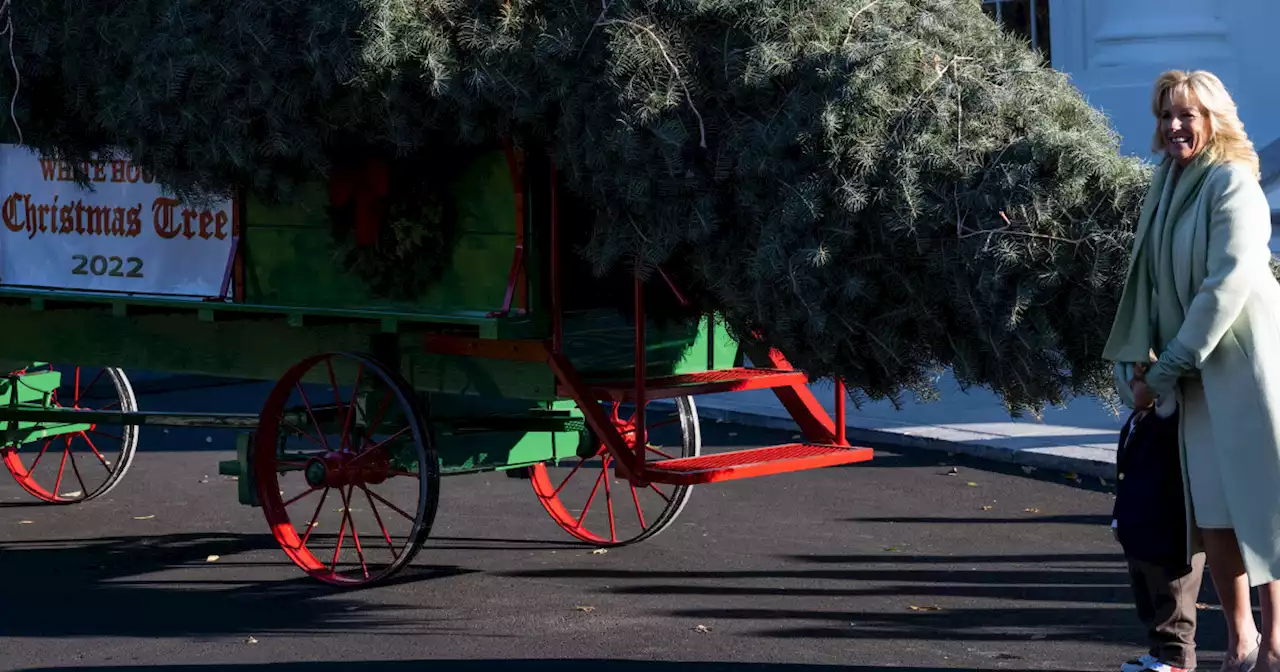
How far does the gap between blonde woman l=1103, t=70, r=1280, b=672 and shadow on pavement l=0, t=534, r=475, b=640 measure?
9.21 feet

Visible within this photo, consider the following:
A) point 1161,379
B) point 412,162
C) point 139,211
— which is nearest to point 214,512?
point 139,211

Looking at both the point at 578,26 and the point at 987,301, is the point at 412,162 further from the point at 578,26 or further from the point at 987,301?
the point at 987,301

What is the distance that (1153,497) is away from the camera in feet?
16.9

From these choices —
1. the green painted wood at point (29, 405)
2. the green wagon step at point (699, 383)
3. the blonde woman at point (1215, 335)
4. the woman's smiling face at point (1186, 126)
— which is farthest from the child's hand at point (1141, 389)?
the green painted wood at point (29, 405)

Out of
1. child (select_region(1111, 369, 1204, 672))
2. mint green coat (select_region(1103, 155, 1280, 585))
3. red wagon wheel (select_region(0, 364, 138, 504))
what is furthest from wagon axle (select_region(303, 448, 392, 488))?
mint green coat (select_region(1103, 155, 1280, 585))

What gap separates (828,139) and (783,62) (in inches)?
14.1

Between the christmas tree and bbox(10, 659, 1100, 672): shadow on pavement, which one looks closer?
the christmas tree

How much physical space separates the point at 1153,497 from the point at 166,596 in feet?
13.1

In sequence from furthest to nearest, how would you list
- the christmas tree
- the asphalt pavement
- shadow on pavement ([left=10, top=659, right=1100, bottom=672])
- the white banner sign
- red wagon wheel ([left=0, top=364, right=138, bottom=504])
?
red wagon wheel ([left=0, top=364, right=138, bottom=504]), the white banner sign, the asphalt pavement, shadow on pavement ([left=10, top=659, right=1100, bottom=672]), the christmas tree

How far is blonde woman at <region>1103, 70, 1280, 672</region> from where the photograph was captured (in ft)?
16.4

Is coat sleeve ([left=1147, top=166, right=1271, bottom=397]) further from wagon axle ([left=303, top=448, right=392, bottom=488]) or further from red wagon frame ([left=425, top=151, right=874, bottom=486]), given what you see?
wagon axle ([left=303, top=448, right=392, bottom=488])

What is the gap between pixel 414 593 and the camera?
7305 mm

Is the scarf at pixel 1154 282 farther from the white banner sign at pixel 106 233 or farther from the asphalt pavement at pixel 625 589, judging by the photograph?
the white banner sign at pixel 106 233

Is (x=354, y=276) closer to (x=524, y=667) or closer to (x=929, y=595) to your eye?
(x=524, y=667)
